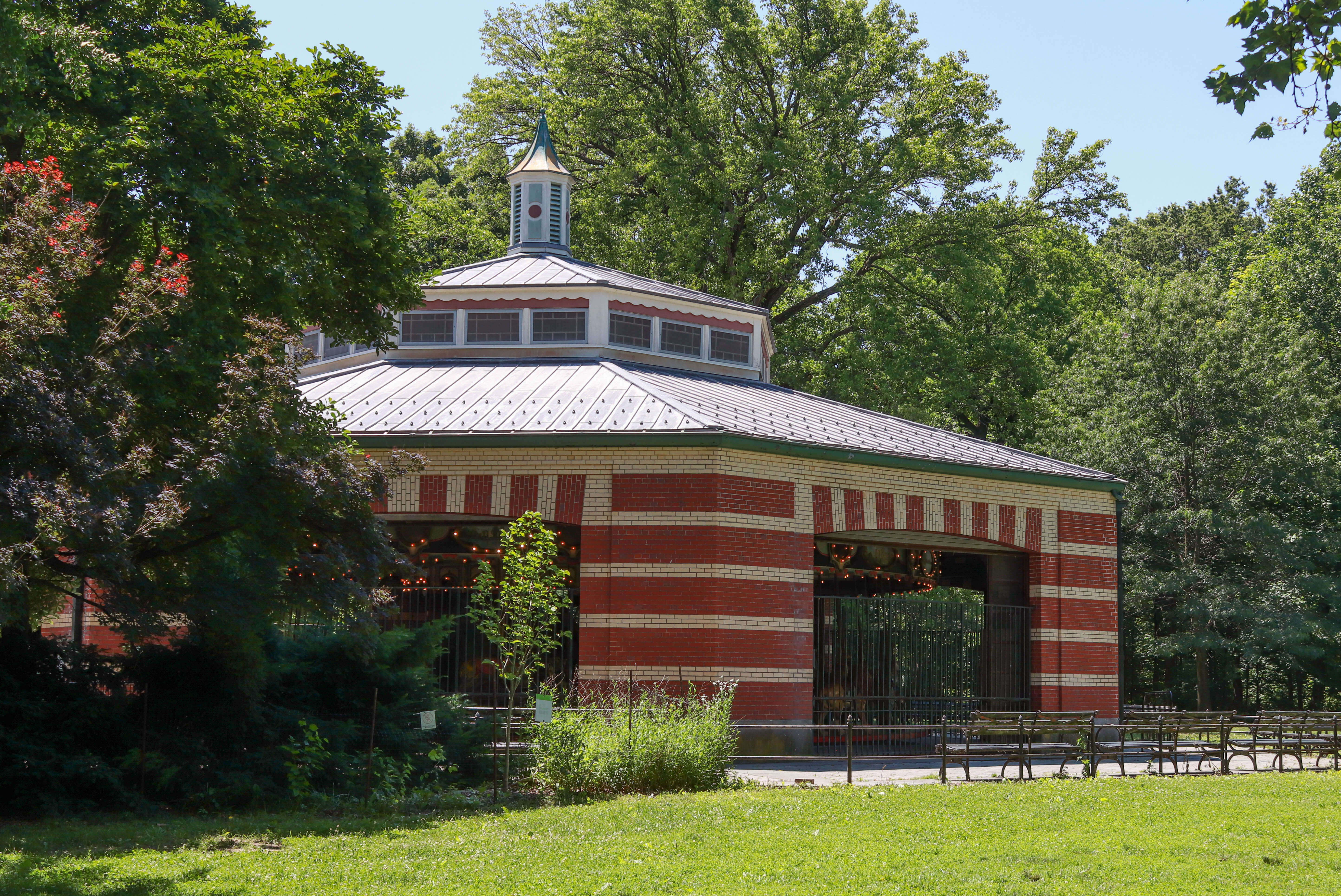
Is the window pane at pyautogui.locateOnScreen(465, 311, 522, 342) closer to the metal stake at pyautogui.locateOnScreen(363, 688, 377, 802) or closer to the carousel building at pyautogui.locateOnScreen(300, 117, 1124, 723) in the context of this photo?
the carousel building at pyautogui.locateOnScreen(300, 117, 1124, 723)

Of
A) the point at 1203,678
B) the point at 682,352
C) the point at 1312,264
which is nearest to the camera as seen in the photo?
the point at 682,352

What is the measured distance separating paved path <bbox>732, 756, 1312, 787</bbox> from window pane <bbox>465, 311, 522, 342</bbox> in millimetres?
10147

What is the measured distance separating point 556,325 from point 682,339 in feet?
8.63

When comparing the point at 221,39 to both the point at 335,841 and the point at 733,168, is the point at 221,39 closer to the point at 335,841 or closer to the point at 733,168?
the point at 335,841

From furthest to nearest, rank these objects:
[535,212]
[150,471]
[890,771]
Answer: [535,212] → [890,771] → [150,471]

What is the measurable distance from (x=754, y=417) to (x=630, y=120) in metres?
20.0

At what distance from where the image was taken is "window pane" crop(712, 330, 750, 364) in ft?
85.5

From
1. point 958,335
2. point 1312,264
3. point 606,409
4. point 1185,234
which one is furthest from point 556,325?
point 1185,234

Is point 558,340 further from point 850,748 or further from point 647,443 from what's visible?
point 850,748

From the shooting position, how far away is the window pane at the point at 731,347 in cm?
2605

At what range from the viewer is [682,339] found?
2553cm

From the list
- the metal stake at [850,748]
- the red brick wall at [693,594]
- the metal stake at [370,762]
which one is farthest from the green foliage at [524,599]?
the metal stake at [850,748]

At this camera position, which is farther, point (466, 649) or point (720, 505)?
point (466, 649)

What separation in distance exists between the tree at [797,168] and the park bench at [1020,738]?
17008 millimetres
